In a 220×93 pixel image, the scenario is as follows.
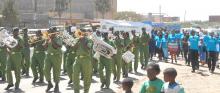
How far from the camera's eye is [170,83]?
6.33 m

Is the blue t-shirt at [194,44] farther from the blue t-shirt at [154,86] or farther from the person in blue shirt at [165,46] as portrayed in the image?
the blue t-shirt at [154,86]

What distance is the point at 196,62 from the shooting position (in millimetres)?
20438

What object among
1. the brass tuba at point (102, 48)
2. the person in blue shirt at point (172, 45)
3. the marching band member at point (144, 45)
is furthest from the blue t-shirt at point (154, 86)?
the person in blue shirt at point (172, 45)

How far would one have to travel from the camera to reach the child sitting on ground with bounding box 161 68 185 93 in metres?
6.25

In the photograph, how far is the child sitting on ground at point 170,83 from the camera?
6254mm

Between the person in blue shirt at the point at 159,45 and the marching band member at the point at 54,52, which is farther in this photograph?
the person in blue shirt at the point at 159,45

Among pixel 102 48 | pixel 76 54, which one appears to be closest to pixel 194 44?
pixel 102 48

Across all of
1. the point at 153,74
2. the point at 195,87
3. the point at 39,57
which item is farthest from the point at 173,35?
the point at 153,74

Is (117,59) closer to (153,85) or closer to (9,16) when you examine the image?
(153,85)

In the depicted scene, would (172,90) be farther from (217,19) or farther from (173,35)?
(217,19)

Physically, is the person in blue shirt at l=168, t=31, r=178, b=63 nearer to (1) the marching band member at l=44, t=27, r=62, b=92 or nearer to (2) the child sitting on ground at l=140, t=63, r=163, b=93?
(1) the marching band member at l=44, t=27, r=62, b=92

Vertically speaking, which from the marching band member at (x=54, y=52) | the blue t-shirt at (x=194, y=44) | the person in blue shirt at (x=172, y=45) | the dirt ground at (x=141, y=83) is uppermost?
the marching band member at (x=54, y=52)

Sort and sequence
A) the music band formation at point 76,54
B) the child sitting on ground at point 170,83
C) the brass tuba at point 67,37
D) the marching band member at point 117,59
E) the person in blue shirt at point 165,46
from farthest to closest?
1. the person in blue shirt at point 165,46
2. the marching band member at point 117,59
3. the brass tuba at point 67,37
4. the music band formation at point 76,54
5. the child sitting on ground at point 170,83

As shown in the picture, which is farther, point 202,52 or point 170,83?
point 202,52
